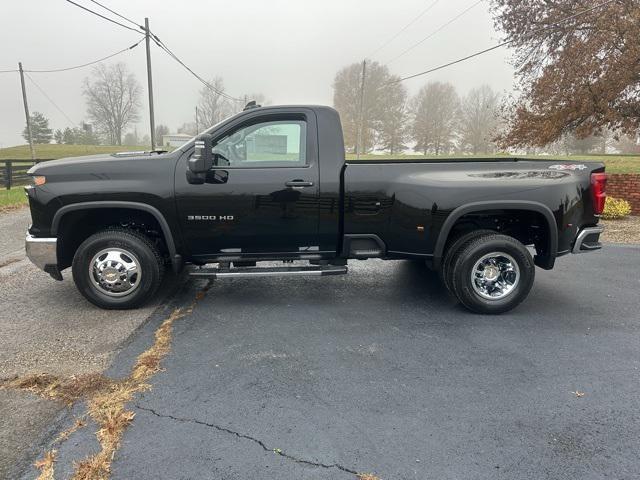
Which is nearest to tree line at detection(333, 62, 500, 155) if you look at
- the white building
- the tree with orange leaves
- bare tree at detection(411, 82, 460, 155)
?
bare tree at detection(411, 82, 460, 155)

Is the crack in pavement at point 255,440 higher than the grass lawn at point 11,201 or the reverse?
the reverse

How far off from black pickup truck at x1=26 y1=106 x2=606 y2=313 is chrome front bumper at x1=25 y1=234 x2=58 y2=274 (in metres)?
0.01

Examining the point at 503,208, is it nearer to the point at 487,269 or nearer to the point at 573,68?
the point at 487,269

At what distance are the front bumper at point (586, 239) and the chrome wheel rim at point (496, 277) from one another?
680 millimetres

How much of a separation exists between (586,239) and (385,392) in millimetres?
2839

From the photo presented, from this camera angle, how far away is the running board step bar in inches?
166

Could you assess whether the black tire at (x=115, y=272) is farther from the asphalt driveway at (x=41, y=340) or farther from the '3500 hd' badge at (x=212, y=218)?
the '3500 hd' badge at (x=212, y=218)

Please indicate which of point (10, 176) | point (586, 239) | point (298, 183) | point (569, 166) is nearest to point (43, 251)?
point (298, 183)

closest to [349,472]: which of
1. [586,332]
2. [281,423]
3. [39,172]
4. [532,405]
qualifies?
[281,423]

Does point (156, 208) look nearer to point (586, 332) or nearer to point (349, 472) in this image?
point (349, 472)

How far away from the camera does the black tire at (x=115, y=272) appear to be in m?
4.20

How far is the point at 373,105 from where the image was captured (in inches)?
2344

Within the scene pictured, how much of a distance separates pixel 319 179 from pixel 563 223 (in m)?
2.44

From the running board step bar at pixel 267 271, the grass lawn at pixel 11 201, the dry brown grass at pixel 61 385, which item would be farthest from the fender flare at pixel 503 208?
the grass lawn at pixel 11 201
